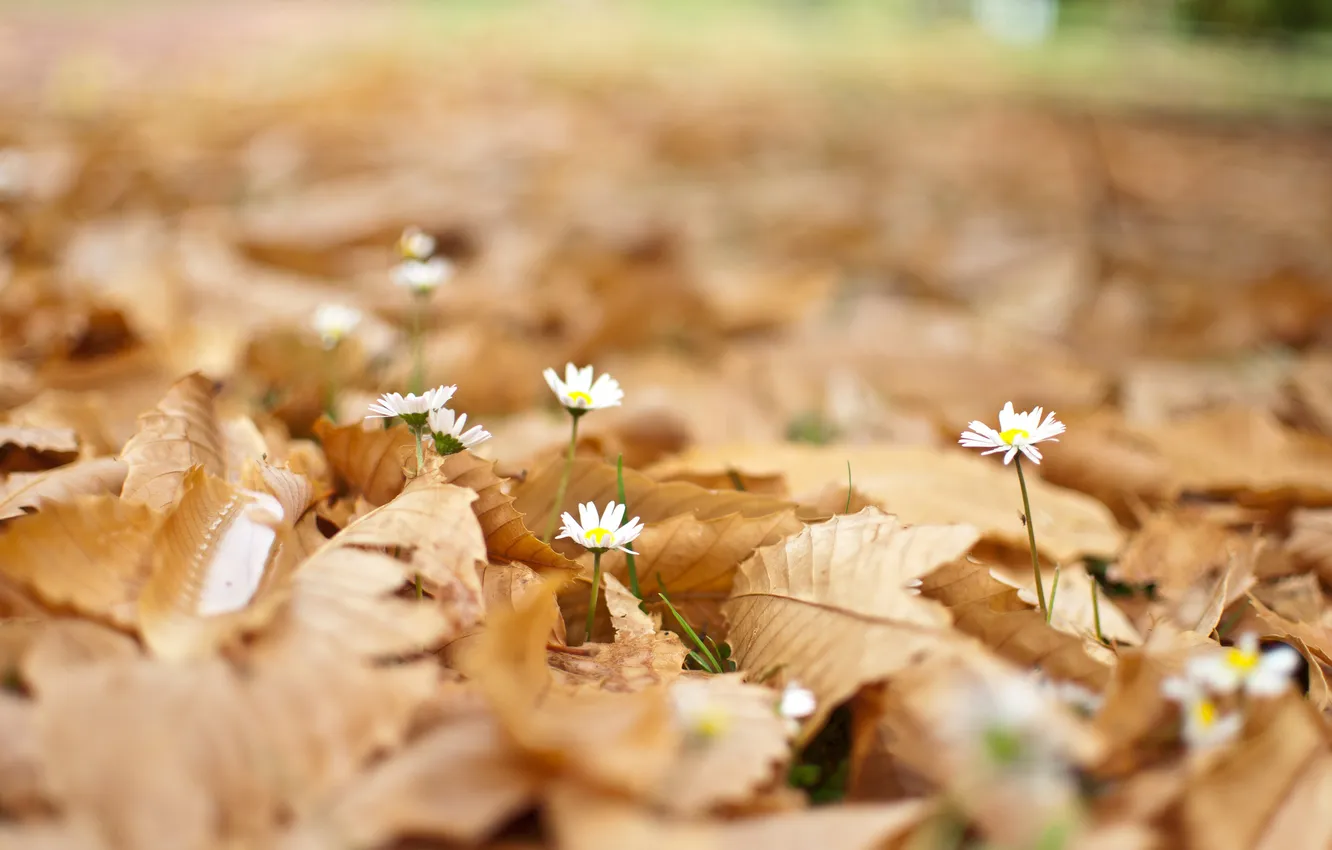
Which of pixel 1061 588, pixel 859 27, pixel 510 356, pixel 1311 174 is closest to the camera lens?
pixel 1061 588

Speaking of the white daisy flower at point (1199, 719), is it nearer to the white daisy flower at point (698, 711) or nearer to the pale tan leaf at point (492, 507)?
the white daisy flower at point (698, 711)

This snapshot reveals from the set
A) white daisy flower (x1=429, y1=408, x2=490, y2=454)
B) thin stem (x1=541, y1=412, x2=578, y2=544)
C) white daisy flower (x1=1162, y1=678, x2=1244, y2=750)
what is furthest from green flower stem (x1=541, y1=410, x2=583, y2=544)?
white daisy flower (x1=1162, y1=678, x2=1244, y2=750)

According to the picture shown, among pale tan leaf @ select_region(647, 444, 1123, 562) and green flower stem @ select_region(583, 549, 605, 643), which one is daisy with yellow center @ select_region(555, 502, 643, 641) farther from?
pale tan leaf @ select_region(647, 444, 1123, 562)

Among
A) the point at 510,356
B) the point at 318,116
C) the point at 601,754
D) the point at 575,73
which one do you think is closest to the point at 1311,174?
the point at 575,73

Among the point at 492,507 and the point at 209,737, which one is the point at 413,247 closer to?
the point at 492,507

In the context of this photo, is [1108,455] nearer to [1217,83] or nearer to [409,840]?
[409,840]

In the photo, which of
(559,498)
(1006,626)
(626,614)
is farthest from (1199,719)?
(559,498)

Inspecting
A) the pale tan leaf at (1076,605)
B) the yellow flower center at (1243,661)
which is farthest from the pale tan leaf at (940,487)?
the yellow flower center at (1243,661)

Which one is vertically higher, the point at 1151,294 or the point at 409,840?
the point at 409,840
